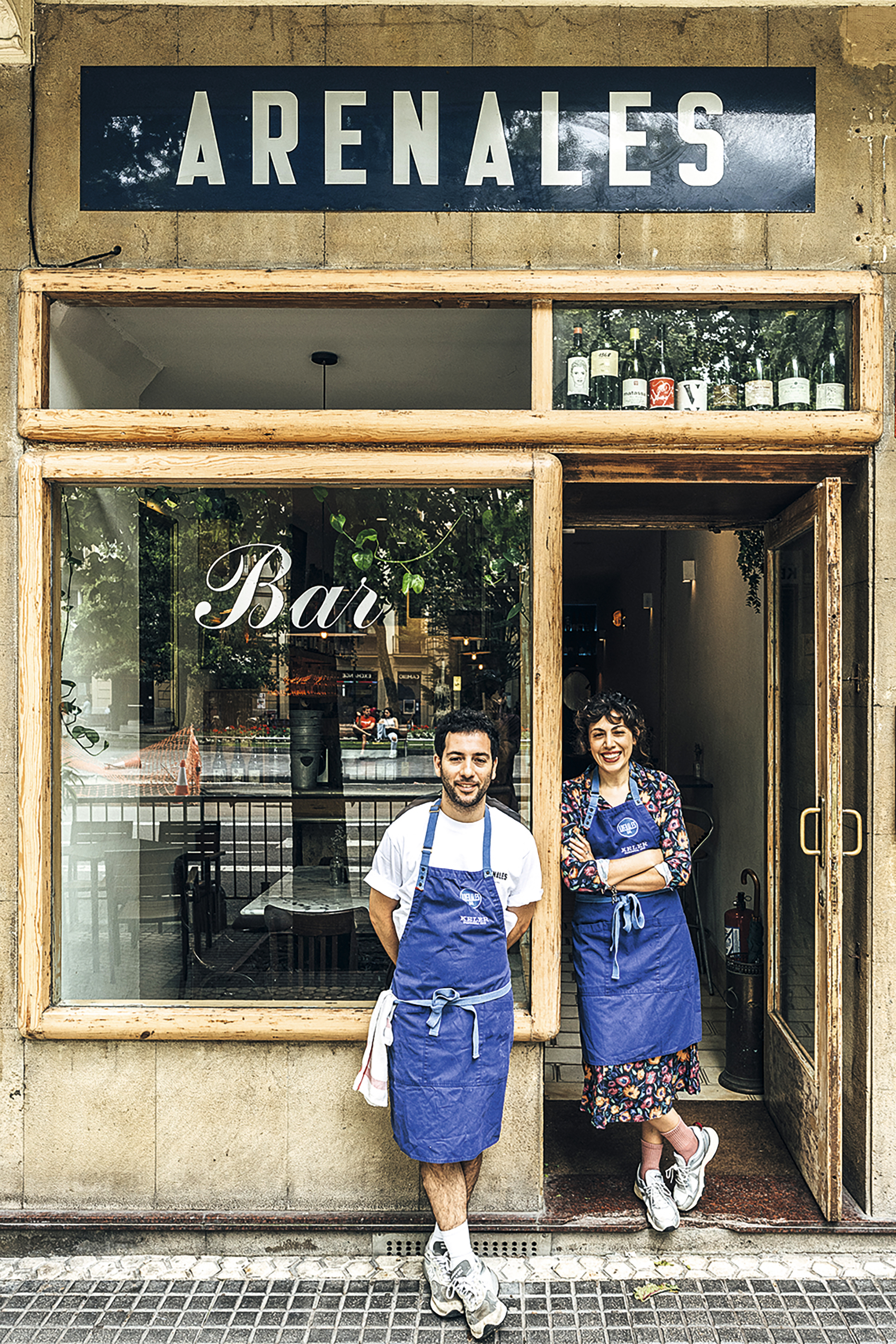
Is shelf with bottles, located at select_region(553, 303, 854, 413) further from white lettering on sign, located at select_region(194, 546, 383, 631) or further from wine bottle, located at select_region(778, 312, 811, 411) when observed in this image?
white lettering on sign, located at select_region(194, 546, 383, 631)

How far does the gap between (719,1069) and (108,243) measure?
4542 mm

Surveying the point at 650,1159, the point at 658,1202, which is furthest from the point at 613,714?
the point at 658,1202

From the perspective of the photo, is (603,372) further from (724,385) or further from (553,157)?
(553,157)

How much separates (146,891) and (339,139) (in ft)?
10.00

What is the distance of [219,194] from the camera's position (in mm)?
3250

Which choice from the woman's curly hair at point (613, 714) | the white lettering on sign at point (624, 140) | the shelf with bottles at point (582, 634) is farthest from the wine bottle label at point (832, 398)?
the shelf with bottles at point (582, 634)

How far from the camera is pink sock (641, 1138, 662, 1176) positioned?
10.5 ft

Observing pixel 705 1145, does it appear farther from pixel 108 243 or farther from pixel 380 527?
pixel 108 243

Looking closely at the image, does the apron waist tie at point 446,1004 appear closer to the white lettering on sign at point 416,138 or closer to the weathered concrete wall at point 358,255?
the weathered concrete wall at point 358,255

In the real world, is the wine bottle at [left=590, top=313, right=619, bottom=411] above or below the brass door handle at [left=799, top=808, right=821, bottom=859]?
above

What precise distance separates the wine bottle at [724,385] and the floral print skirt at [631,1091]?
235 centimetres

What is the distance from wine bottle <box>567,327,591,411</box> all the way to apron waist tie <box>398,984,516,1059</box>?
204 centimetres

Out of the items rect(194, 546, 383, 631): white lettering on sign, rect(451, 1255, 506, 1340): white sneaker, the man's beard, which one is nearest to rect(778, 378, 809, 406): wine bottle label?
rect(194, 546, 383, 631): white lettering on sign

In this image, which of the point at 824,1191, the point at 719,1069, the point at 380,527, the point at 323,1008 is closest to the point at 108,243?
the point at 380,527
